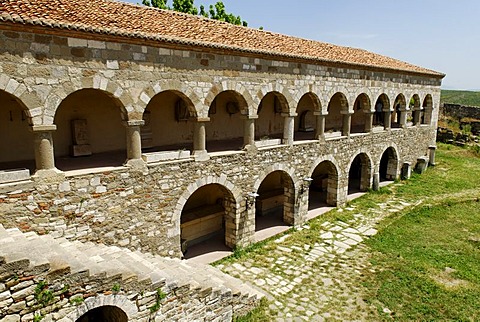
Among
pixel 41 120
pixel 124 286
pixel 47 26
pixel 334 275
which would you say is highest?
pixel 47 26

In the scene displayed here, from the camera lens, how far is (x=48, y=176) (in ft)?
25.4

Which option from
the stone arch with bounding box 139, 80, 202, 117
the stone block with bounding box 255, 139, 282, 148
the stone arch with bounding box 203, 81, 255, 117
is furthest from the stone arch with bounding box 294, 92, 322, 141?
the stone arch with bounding box 139, 80, 202, 117

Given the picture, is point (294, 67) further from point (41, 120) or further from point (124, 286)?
point (124, 286)

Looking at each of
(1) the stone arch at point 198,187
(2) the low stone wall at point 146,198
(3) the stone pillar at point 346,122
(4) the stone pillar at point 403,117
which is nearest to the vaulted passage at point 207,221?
(1) the stone arch at point 198,187

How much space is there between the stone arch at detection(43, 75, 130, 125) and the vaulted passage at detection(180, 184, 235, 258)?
3809mm

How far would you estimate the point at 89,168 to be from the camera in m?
8.80

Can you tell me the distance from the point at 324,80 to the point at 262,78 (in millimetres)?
3524

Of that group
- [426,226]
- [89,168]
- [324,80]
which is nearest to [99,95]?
[89,168]

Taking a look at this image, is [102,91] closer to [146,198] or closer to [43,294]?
[146,198]

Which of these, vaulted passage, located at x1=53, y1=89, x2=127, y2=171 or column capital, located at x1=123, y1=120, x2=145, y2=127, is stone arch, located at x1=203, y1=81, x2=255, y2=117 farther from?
vaulted passage, located at x1=53, y1=89, x2=127, y2=171

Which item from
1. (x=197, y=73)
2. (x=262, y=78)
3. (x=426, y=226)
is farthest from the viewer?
(x=426, y=226)

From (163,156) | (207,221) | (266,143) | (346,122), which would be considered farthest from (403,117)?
(163,156)

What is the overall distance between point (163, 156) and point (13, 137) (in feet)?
12.6

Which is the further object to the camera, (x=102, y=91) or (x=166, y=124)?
(x=166, y=124)
